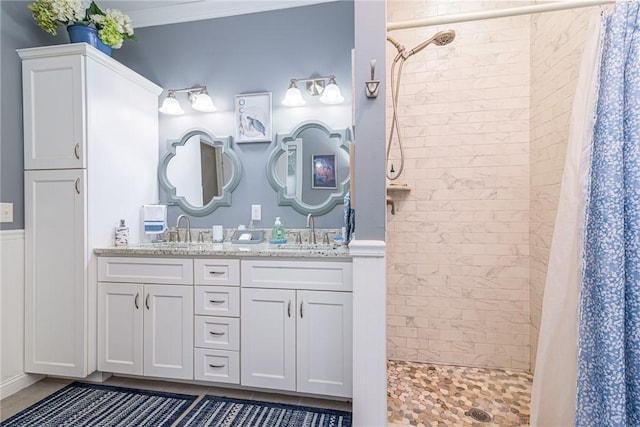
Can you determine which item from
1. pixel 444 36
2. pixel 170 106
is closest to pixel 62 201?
pixel 170 106

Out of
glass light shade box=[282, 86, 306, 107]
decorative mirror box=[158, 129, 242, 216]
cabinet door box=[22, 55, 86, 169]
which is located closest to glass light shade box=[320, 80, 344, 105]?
glass light shade box=[282, 86, 306, 107]

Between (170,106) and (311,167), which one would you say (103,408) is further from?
(170,106)

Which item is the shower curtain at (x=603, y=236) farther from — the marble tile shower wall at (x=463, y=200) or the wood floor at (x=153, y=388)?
the wood floor at (x=153, y=388)

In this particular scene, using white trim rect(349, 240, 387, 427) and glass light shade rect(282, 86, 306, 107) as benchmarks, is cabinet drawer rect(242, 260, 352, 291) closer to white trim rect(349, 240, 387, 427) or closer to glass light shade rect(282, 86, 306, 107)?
white trim rect(349, 240, 387, 427)

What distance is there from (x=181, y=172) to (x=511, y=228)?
2589mm

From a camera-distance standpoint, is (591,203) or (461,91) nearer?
(591,203)

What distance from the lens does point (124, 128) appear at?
223 centimetres

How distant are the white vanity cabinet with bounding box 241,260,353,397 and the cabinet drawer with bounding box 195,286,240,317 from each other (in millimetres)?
53

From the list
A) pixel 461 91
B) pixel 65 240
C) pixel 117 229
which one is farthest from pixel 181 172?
pixel 461 91

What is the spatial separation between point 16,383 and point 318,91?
9.15ft

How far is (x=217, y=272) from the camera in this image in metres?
1.86

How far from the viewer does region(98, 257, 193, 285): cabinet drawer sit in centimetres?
189

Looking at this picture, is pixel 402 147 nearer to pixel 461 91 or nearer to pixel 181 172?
pixel 461 91

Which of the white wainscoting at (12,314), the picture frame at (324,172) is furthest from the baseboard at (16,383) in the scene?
the picture frame at (324,172)
